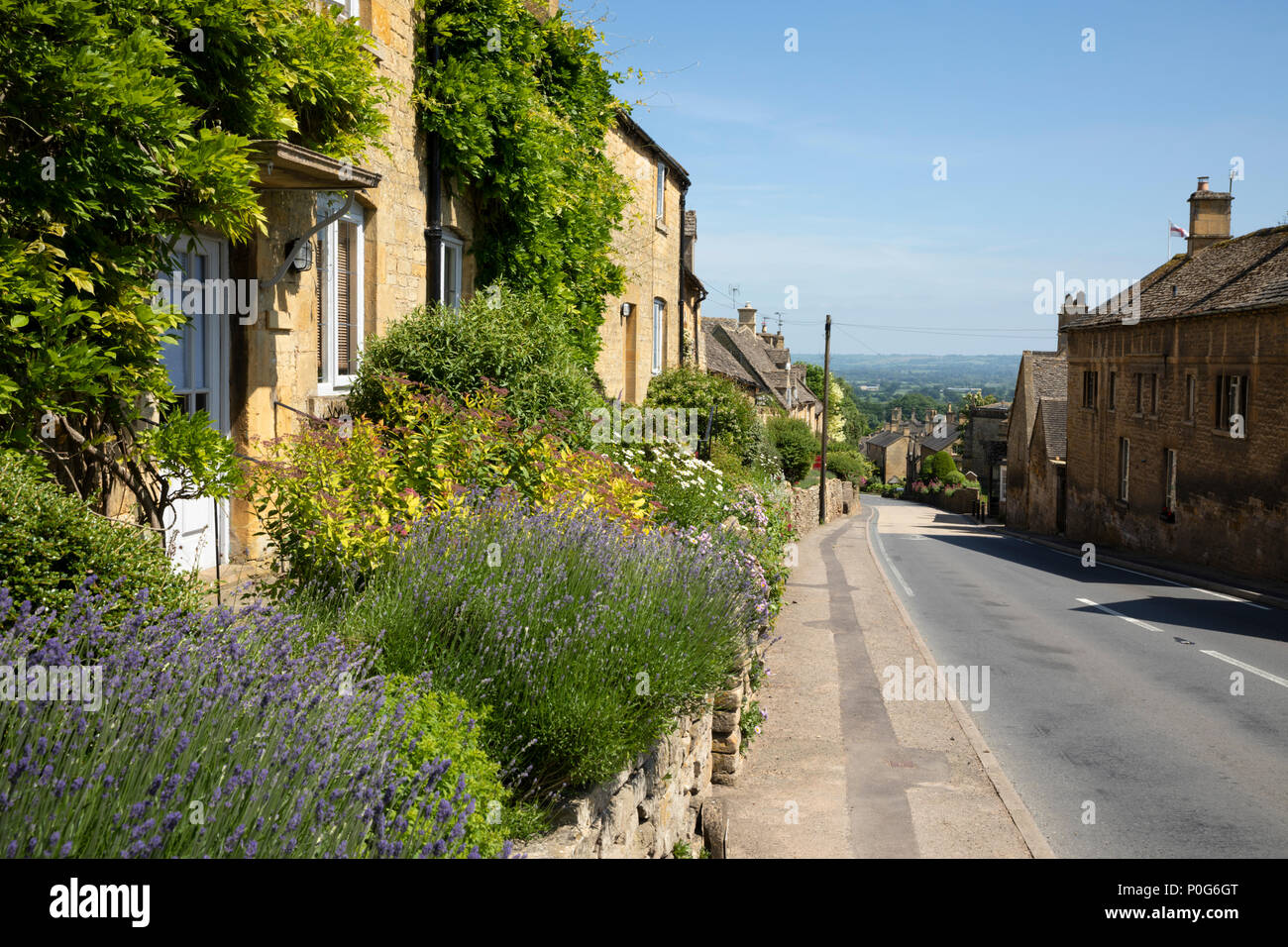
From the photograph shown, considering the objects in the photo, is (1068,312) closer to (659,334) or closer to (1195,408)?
(1195,408)

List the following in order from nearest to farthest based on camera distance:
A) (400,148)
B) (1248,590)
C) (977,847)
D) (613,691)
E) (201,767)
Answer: (201,767) < (613,691) < (977,847) < (400,148) < (1248,590)

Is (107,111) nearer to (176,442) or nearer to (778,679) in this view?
(176,442)

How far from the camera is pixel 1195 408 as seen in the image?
1117 inches

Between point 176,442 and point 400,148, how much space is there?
5.92 meters

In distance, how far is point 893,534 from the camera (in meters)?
39.6

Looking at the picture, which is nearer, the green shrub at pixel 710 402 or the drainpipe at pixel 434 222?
the drainpipe at pixel 434 222

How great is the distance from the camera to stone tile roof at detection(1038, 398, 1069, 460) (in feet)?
145

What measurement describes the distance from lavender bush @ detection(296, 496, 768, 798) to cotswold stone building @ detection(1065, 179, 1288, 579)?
22295mm

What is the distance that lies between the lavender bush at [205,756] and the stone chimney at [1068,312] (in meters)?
41.0

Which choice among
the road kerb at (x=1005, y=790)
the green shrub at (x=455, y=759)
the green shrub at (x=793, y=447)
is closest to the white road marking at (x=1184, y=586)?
the road kerb at (x=1005, y=790)

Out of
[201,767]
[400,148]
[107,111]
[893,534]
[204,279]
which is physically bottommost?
[893,534]

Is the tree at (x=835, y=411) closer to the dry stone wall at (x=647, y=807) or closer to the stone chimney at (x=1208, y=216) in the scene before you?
the stone chimney at (x=1208, y=216)

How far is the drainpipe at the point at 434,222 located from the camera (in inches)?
461

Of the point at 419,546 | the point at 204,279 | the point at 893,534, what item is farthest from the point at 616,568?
the point at 893,534
